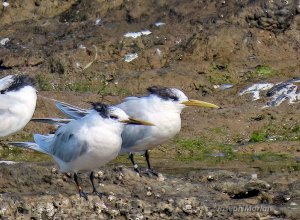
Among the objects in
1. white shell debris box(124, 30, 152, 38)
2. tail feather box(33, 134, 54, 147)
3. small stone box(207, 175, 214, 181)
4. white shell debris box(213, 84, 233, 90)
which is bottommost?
white shell debris box(213, 84, 233, 90)

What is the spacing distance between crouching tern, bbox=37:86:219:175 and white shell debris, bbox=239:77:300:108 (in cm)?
545

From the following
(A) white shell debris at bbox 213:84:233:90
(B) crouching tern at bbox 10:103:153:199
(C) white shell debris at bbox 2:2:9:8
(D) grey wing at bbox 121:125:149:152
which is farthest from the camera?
(C) white shell debris at bbox 2:2:9:8

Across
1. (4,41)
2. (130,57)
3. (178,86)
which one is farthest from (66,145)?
(4,41)

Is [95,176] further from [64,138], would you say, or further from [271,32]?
[271,32]

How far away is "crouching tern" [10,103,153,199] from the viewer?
896cm

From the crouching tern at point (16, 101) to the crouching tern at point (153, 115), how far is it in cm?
60

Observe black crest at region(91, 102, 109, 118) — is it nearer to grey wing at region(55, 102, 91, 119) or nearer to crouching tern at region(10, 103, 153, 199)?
crouching tern at region(10, 103, 153, 199)

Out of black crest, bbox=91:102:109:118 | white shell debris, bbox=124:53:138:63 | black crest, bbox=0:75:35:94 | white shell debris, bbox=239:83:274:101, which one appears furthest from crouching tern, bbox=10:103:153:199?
white shell debris, bbox=124:53:138:63

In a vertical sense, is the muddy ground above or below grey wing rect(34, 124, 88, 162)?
below

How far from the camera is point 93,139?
895 centimetres

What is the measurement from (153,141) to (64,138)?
4.77 ft

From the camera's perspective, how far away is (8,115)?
32.1ft

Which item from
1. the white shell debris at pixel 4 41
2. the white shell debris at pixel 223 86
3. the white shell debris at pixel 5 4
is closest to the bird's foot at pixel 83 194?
the white shell debris at pixel 223 86

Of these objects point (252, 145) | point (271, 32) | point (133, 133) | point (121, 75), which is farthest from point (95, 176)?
point (271, 32)
